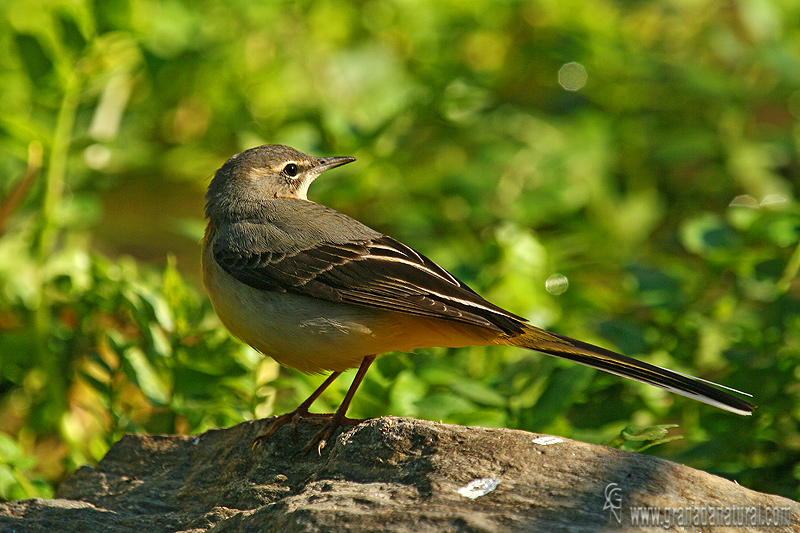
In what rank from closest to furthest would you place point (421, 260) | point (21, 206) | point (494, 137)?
point (421, 260)
point (21, 206)
point (494, 137)

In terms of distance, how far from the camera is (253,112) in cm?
806

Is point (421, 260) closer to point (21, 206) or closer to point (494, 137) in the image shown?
point (21, 206)

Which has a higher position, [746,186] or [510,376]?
[746,186]

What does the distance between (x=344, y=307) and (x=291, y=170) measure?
139cm

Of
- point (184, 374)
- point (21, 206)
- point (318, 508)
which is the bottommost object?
point (318, 508)

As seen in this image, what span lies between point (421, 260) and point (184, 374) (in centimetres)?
153

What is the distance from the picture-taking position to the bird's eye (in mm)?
4988

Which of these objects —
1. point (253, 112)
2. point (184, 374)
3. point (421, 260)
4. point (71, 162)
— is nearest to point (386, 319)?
point (421, 260)

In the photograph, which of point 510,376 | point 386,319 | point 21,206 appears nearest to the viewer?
point 386,319

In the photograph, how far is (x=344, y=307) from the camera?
393 cm

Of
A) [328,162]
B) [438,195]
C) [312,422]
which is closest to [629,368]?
[312,422]

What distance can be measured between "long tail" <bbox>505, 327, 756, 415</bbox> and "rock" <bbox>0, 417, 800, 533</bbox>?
0.36 meters

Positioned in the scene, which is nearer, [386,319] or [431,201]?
[386,319]

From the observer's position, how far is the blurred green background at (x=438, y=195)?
15.3 feet
